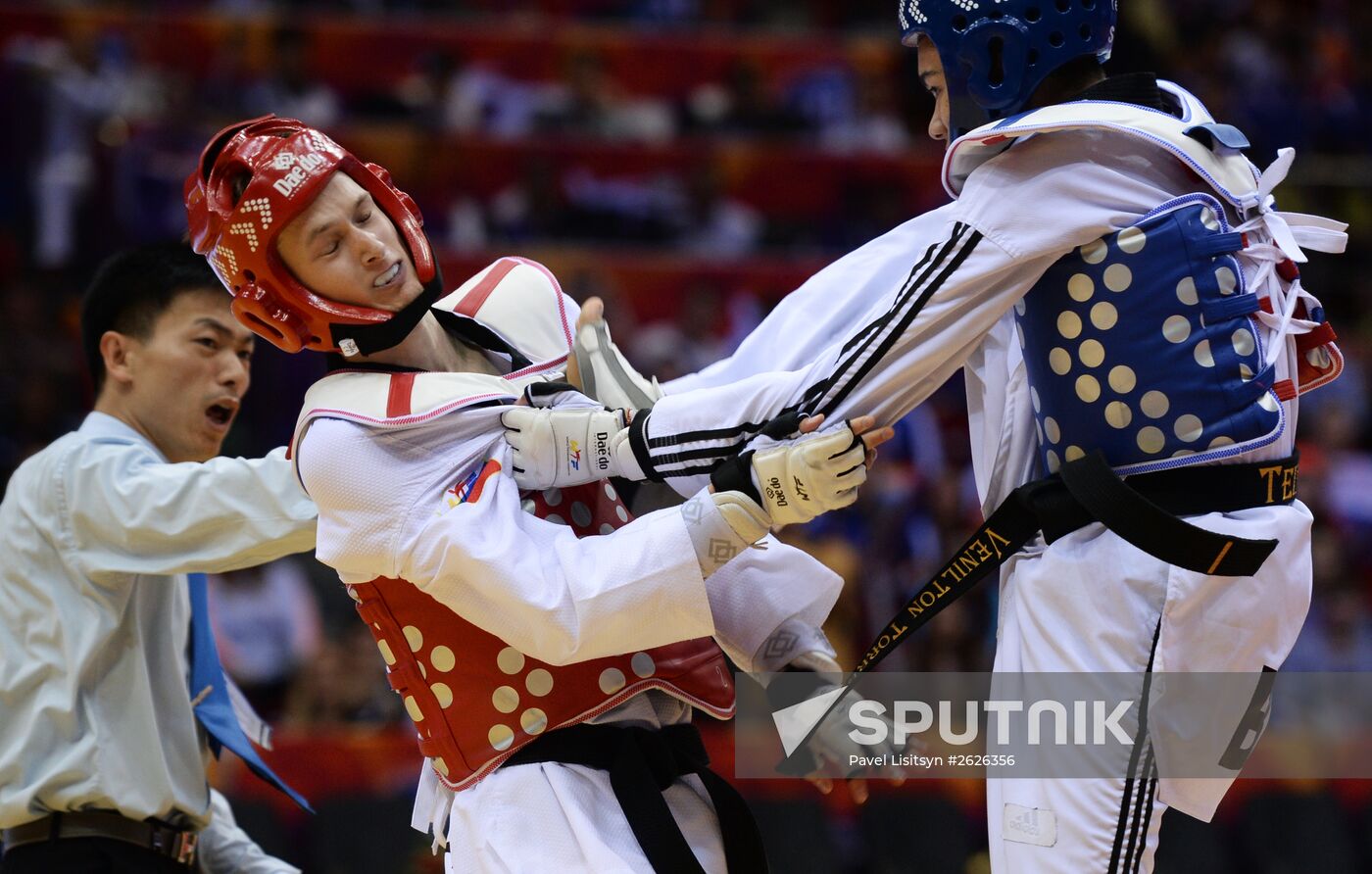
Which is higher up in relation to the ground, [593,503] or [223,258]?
[223,258]

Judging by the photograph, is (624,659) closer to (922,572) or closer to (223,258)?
(223,258)

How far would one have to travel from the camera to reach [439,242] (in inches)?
464

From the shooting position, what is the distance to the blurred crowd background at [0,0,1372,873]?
806 centimetres

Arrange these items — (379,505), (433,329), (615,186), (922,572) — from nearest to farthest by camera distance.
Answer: (379,505), (433,329), (922,572), (615,186)

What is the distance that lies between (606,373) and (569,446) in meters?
0.33

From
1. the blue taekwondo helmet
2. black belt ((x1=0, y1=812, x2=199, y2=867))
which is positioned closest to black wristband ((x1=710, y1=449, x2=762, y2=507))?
the blue taekwondo helmet

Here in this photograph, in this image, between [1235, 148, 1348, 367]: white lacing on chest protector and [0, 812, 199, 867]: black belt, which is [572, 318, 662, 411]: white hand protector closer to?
[1235, 148, 1348, 367]: white lacing on chest protector

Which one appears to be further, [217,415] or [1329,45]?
[1329,45]

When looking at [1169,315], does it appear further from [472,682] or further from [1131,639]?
[472,682]

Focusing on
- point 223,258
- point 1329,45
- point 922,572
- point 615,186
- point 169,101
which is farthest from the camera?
point 1329,45

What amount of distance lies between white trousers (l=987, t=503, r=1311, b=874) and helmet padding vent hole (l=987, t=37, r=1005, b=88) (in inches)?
39.6

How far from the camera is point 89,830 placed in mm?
4184

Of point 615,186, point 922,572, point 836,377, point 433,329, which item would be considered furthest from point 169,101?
point 836,377

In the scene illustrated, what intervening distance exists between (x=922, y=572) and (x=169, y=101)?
6.36 metres
